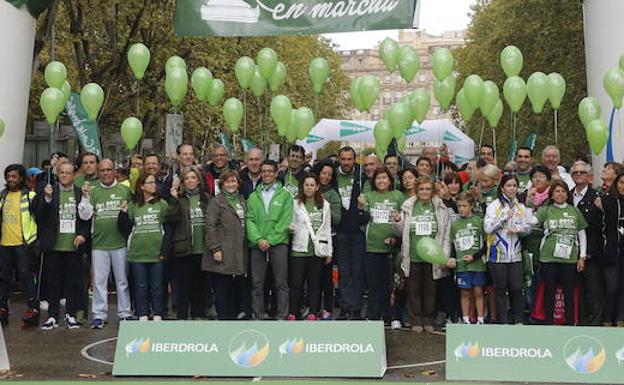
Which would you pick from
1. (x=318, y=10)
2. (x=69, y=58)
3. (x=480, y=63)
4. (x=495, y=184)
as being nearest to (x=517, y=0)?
(x=480, y=63)

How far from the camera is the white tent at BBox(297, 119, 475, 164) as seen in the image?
922 inches

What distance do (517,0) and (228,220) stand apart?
20.2 metres

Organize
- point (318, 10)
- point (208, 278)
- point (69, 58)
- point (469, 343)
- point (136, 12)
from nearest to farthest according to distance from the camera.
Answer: point (469, 343) → point (208, 278) → point (318, 10) → point (136, 12) → point (69, 58)

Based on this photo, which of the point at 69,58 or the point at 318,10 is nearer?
the point at 318,10

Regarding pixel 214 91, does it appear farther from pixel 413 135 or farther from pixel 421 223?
pixel 413 135

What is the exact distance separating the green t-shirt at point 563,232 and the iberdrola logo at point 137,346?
4.35 meters

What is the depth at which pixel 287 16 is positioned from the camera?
43.4ft

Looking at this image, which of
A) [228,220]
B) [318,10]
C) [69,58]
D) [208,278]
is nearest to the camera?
[228,220]

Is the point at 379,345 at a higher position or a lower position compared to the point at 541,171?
lower

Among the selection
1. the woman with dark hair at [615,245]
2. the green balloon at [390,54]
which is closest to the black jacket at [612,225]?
the woman with dark hair at [615,245]

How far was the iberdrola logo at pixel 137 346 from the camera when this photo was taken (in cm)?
833

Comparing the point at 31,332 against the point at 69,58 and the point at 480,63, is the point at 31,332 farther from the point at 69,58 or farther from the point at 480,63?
the point at 480,63

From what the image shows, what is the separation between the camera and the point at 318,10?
43.0ft

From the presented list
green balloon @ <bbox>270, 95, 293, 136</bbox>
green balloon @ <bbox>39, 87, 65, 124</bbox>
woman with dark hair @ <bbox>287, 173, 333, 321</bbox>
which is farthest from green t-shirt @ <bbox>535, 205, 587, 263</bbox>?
green balloon @ <bbox>39, 87, 65, 124</bbox>
